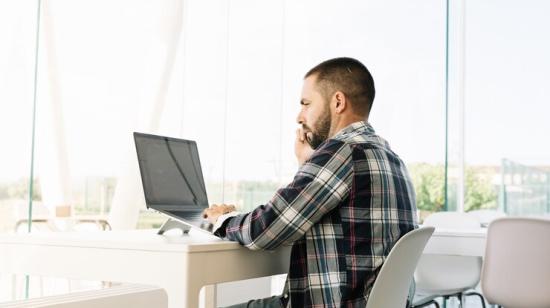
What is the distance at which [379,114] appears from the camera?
578 cm

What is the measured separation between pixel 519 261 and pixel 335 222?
1486 mm

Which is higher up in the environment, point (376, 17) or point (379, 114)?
point (376, 17)

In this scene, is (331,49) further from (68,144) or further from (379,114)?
(68,144)

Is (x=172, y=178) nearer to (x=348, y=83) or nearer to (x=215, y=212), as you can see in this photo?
(x=215, y=212)

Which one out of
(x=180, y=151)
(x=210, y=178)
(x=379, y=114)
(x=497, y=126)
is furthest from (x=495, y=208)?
(x=180, y=151)

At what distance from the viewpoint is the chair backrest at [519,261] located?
3.03m

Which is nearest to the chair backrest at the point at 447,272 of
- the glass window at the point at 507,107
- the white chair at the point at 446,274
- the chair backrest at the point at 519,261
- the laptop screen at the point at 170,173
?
the white chair at the point at 446,274

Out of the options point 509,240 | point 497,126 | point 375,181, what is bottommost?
point 509,240

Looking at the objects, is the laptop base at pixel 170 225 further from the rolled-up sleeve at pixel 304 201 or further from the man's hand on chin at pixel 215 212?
the rolled-up sleeve at pixel 304 201

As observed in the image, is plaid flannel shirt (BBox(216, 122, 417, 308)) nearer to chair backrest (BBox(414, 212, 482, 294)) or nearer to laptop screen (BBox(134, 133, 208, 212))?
laptop screen (BBox(134, 133, 208, 212))

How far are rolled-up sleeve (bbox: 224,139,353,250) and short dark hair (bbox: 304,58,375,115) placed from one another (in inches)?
10.7

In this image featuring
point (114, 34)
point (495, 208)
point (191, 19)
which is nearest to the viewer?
point (114, 34)

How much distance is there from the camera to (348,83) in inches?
84.7

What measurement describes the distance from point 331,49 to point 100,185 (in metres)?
2.22
